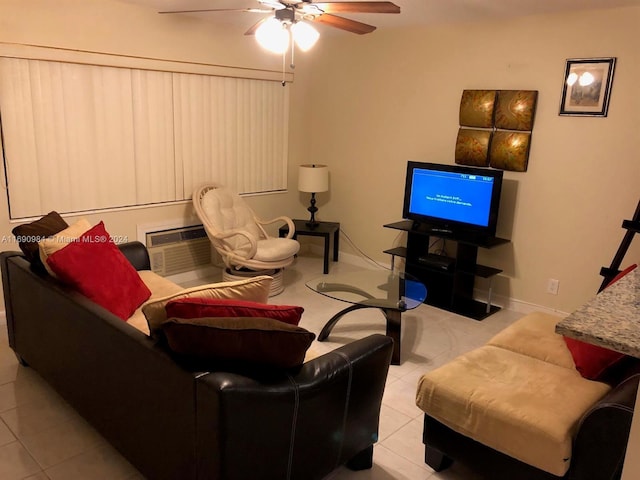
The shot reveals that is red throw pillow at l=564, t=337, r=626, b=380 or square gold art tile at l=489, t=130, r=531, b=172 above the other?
square gold art tile at l=489, t=130, r=531, b=172

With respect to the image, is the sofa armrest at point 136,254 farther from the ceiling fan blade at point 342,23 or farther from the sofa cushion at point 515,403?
the sofa cushion at point 515,403

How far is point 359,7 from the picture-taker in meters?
2.56

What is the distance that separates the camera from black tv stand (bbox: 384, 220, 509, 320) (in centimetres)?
423

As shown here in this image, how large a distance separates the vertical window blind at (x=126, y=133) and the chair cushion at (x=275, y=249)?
31.6 inches

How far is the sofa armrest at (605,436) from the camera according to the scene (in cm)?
177

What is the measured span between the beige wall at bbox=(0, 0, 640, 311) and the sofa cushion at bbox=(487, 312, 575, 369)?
1.41 metres

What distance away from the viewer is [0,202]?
364 centimetres

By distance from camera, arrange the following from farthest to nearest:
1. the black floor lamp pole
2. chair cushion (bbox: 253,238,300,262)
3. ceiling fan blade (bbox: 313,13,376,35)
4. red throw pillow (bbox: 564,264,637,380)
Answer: the black floor lamp pole < chair cushion (bbox: 253,238,300,262) < ceiling fan blade (bbox: 313,13,376,35) < red throw pillow (bbox: 564,264,637,380)

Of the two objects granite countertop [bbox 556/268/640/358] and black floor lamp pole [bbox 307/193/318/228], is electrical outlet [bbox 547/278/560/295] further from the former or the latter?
granite countertop [bbox 556/268/640/358]

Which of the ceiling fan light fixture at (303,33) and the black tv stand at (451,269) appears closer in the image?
the ceiling fan light fixture at (303,33)

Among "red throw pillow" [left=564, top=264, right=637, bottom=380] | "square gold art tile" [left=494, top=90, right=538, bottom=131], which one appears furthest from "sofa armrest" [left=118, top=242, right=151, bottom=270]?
"square gold art tile" [left=494, top=90, right=538, bottom=131]

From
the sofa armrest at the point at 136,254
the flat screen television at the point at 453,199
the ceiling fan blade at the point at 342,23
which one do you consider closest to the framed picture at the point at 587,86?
the flat screen television at the point at 453,199

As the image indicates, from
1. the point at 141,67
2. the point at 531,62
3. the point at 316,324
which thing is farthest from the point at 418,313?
the point at 141,67

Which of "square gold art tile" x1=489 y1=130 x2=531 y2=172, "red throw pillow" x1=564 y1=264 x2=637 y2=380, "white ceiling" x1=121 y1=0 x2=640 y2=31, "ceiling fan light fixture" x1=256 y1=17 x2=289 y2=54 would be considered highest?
"white ceiling" x1=121 y1=0 x2=640 y2=31
